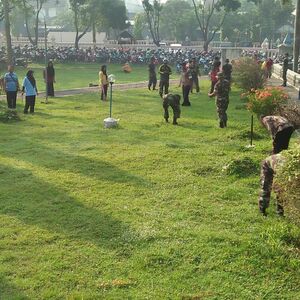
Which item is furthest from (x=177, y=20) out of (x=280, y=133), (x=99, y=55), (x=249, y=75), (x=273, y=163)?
(x=273, y=163)

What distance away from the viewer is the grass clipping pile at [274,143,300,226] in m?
4.95

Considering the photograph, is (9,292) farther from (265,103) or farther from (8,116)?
(8,116)

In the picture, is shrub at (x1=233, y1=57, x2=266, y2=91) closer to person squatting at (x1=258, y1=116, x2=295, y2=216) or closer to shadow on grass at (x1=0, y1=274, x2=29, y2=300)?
person squatting at (x1=258, y1=116, x2=295, y2=216)

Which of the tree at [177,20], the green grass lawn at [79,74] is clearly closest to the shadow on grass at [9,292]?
the green grass lawn at [79,74]

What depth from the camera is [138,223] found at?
6.25 metres

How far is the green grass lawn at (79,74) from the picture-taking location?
24562 mm

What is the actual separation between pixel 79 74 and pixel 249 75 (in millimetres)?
15721

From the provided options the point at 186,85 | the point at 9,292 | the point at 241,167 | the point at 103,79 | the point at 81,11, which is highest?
the point at 81,11

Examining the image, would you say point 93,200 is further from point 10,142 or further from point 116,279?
point 10,142

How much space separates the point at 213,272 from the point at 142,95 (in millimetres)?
14717

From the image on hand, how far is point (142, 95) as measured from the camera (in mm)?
19359

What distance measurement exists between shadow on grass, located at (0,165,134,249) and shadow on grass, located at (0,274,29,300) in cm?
117

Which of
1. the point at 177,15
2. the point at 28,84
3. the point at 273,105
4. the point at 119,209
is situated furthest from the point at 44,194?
the point at 177,15

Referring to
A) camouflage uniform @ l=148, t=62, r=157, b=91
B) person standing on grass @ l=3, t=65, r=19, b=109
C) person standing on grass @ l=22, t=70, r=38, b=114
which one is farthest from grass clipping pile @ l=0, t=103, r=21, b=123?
camouflage uniform @ l=148, t=62, r=157, b=91
